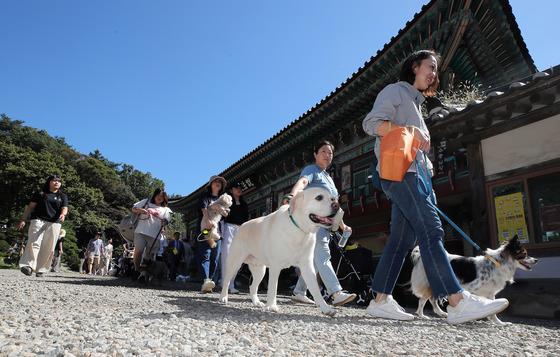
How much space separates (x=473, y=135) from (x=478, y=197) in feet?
3.79

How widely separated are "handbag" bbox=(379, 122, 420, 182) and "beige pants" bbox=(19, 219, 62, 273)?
6.73m

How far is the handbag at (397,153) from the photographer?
9.96 ft

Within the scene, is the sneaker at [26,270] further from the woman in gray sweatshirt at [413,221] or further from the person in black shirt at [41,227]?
the woman in gray sweatshirt at [413,221]

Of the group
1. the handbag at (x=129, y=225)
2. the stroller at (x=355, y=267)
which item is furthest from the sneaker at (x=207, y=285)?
the stroller at (x=355, y=267)

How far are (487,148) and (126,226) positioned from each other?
692 centimetres

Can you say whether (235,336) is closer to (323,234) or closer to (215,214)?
(323,234)

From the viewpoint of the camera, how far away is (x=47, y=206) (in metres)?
7.20

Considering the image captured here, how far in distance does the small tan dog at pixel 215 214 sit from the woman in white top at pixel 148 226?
104cm

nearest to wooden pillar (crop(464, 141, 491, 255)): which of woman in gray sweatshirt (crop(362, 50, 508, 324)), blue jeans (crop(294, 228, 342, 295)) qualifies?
blue jeans (crop(294, 228, 342, 295))

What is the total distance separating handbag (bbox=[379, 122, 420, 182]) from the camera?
9.96ft

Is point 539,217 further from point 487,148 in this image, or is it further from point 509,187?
point 487,148

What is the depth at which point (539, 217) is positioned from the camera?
5984 millimetres

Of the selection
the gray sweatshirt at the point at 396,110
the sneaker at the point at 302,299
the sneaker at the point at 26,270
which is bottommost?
the sneaker at the point at 302,299

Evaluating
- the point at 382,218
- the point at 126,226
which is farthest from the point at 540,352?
the point at 382,218
